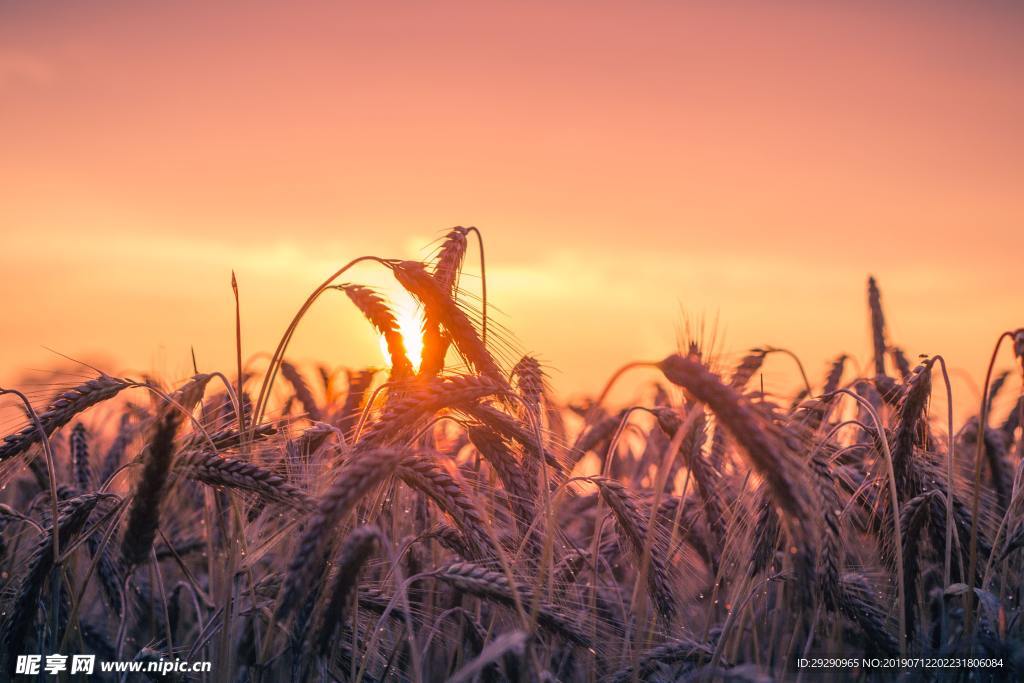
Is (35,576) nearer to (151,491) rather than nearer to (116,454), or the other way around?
(151,491)

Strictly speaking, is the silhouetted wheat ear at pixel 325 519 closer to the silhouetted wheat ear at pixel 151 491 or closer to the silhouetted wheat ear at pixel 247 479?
the silhouetted wheat ear at pixel 247 479

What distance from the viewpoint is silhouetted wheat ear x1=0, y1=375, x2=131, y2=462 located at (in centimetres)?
318

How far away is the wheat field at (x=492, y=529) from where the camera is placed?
8.44 ft

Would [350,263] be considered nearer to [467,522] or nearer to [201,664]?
[467,522]

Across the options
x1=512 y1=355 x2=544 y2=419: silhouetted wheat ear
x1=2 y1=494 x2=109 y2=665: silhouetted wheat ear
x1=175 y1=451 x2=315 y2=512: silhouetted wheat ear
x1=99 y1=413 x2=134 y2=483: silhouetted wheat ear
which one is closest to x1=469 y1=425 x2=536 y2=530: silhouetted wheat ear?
x1=512 y1=355 x2=544 y2=419: silhouetted wheat ear

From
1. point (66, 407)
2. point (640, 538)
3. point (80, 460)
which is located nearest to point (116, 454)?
point (80, 460)

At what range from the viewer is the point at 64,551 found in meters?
3.10

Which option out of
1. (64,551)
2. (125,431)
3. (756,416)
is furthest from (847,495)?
(125,431)

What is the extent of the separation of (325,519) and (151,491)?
675mm

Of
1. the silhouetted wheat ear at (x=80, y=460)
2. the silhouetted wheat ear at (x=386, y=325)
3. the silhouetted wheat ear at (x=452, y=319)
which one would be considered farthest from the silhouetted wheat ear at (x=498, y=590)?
the silhouetted wheat ear at (x=80, y=460)

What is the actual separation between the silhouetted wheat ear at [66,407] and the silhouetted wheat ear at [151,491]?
747 mm

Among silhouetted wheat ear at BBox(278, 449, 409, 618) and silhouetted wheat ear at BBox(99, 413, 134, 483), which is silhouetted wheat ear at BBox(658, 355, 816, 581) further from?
silhouetted wheat ear at BBox(99, 413, 134, 483)

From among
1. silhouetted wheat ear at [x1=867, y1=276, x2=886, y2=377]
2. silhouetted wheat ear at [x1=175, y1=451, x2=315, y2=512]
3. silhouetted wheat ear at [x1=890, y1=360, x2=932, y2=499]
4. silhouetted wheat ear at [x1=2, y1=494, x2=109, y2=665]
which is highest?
silhouetted wheat ear at [x1=867, y1=276, x2=886, y2=377]

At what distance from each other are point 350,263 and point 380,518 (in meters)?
1.26
